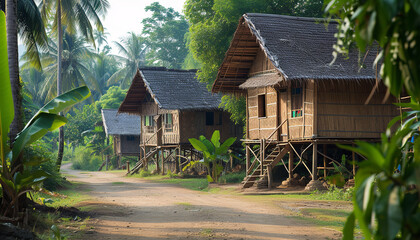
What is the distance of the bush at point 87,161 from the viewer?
1718 inches

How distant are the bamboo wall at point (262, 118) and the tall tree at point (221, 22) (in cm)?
305

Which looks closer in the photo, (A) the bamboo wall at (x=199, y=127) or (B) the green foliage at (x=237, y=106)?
(B) the green foliage at (x=237, y=106)

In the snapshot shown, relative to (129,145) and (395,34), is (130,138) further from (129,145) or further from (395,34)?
(395,34)

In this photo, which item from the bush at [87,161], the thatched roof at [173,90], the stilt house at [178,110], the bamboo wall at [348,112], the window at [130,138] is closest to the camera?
the bamboo wall at [348,112]

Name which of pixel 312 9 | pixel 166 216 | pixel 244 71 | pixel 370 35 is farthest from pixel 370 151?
pixel 312 9

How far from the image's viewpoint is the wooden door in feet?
59.9

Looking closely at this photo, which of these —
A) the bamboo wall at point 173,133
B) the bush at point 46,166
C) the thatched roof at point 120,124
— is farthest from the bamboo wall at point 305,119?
the thatched roof at point 120,124

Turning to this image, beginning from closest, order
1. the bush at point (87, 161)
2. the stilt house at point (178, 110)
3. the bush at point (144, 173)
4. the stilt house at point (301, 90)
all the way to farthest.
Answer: the stilt house at point (301, 90) → the stilt house at point (178, 110) → the bush at point (144, 173) → the bush at point (87, 161)

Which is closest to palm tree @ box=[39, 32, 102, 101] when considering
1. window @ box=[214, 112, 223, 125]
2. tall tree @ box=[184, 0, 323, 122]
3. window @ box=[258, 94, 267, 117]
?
window @ box=[214, 112, 223, 125]

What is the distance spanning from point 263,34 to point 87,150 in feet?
97.6

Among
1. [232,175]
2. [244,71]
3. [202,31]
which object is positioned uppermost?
[202,31]

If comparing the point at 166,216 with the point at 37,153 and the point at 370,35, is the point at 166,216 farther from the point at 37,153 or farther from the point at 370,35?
the point at 370,35

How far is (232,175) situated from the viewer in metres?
23.8

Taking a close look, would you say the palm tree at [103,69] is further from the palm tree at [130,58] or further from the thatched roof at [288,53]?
the thatched roof at [288,53]
